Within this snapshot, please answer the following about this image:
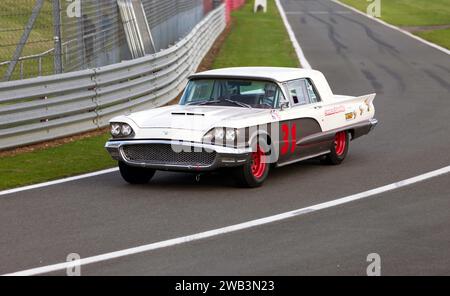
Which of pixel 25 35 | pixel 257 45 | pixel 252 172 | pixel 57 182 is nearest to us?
pixel 252 172

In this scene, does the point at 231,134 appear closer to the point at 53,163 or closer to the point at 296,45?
the point at 53,163

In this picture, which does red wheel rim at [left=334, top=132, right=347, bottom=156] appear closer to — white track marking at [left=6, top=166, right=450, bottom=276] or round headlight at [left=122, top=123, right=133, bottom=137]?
white track marking at [left=6, top=166, right=450, bottom=276]

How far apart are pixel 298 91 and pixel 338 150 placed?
46.9 inches

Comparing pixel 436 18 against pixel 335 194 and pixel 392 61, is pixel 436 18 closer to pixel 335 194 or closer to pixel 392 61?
Answer: pixel 392 61

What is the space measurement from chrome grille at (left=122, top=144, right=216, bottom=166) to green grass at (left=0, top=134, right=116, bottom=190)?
1.40m

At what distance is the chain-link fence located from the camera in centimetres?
1487

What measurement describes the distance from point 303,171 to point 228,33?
26.8 meters

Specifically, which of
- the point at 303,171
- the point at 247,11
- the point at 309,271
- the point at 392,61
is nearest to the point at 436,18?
the point at 247,11

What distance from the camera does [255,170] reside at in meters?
11.2

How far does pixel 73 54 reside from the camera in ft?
53.3

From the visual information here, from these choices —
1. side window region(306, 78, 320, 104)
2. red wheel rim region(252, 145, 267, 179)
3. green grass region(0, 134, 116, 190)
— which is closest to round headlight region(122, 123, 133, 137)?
green grass region(0, 134, 116, 190)

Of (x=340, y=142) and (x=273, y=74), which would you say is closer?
(x=273, y=74)

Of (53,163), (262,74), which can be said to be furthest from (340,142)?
(53,163)

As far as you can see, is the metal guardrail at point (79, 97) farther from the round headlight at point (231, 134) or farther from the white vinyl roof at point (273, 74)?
the round headlight at point (231, 134)
